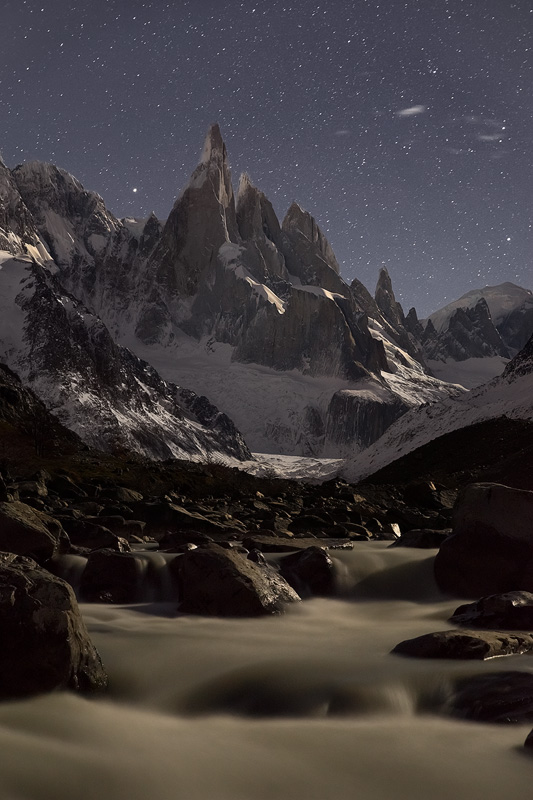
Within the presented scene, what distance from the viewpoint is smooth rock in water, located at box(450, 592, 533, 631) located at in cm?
1111

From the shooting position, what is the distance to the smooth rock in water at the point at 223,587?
12516mm

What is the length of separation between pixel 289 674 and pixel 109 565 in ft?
20.1

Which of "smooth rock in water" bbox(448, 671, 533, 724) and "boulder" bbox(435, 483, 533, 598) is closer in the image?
"smooth rock in water" bbox(448, 671, 533, 724)

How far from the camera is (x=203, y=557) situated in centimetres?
1265

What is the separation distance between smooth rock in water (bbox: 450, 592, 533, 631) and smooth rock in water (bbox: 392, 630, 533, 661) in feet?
3.44

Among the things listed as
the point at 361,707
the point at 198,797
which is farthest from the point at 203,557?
the point at 198,797

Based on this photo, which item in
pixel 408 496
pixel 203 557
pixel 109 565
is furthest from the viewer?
pixel 408 496

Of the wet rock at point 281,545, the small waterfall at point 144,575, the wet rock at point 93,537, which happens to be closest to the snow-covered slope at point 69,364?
the wet rock at point 93,537

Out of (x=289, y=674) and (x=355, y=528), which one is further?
(x=355, y=528)

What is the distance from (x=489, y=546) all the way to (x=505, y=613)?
131 inches

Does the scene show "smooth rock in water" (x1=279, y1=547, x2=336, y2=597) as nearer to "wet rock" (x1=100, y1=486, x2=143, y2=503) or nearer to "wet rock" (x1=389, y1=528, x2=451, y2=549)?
"wet rock" (x1=389, y1=528, x2=451, y2=549)

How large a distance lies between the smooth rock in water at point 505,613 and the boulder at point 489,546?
248 centimetres

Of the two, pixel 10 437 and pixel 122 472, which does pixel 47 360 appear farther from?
pixel 122 472

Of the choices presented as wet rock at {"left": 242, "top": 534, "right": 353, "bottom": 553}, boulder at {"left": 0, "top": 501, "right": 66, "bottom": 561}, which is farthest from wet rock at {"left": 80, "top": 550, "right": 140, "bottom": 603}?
wet rock at {"left": 242, "top": 534, "right": 353, "bottom": 553}
